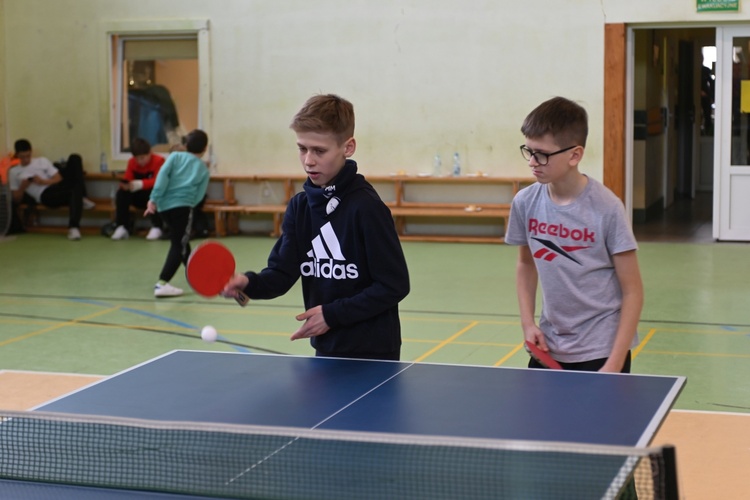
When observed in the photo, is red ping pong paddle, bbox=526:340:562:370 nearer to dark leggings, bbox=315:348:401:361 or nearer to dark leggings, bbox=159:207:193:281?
dark leggings, bbox=315:348:401:361

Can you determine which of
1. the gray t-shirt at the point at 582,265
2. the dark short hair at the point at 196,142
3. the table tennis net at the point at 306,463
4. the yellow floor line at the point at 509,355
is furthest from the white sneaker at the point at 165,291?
the table tennis net at the point at 306,463


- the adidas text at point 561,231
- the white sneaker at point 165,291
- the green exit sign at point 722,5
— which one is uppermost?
the green exit sign at point 722,5

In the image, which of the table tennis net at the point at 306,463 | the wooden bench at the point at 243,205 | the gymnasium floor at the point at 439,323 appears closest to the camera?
the table tennis net at the point at 306,463

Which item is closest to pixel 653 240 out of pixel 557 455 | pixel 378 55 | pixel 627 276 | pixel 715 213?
pixel 715 213

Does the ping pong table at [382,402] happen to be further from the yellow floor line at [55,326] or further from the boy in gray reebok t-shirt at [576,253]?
the yellow floor line at [55,326]

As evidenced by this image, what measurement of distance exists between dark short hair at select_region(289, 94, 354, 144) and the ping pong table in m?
0.74

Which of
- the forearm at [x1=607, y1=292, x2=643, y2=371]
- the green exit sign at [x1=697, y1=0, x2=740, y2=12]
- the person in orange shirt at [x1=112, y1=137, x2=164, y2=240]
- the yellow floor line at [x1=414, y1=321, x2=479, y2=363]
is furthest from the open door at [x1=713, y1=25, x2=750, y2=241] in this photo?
the forearm at [x1=607, y1=292, x2=643, y2=371]

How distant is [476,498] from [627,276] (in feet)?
4.19

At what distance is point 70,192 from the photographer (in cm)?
1312

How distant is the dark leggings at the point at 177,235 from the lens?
8.88 meters

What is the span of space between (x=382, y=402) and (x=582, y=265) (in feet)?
2.78

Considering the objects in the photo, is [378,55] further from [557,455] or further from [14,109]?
[557,455]

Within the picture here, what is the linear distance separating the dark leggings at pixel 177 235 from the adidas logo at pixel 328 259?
5430 millimetres

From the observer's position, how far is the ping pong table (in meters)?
2.62
